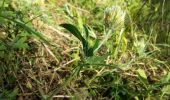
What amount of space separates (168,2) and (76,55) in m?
0.91

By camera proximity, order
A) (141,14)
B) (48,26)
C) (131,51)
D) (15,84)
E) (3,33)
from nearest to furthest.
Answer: (15,84)
(3,33)
(48,26)
(131,51)
(141,14)

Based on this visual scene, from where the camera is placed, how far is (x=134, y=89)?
1.48 m

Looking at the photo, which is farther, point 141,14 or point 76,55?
point 141,14

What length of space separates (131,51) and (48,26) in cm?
40

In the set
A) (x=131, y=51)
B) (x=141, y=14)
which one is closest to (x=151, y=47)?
(x=131, y=51)

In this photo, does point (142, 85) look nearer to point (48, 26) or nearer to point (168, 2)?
point (48, 26)

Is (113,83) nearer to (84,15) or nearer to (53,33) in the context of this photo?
(53,33)

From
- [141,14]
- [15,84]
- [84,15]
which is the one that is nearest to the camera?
[15,84]

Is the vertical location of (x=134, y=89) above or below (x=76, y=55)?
below

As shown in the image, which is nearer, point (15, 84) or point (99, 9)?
point (15, 84)

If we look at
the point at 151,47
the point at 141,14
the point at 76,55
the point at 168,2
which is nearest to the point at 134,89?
the point at 76,55

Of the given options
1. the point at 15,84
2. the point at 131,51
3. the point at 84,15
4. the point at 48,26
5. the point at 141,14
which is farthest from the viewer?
the point at 141,14

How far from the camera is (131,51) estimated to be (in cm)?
171

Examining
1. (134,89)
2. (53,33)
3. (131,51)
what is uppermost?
(53,33)
